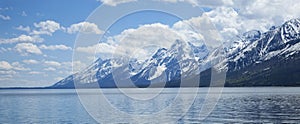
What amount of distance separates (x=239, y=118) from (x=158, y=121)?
16122 mm

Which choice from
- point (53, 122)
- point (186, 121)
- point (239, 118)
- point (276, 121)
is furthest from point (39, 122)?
point (276, 121)

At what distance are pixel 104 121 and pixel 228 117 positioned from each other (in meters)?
23.8

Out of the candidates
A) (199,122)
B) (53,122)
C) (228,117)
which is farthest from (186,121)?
(53,122)

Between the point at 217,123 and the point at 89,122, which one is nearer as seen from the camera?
the point at 217,123

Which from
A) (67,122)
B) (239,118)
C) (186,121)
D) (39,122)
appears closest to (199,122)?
(186,121)

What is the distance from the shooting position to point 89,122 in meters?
76.9

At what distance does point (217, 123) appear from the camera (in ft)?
235

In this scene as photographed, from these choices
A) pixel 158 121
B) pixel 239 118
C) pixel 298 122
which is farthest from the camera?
pixel 239 118

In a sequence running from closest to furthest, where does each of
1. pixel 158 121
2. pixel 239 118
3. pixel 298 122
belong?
pixel 298 122, pixel 158 121, pixel 239 118

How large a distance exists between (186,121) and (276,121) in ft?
50.8

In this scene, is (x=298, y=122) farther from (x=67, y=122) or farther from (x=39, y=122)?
(x=39, y=122)

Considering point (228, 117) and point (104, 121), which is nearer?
point (104, 121)

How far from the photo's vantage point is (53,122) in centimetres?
7831

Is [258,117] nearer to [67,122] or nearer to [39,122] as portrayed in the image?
[67,122]
